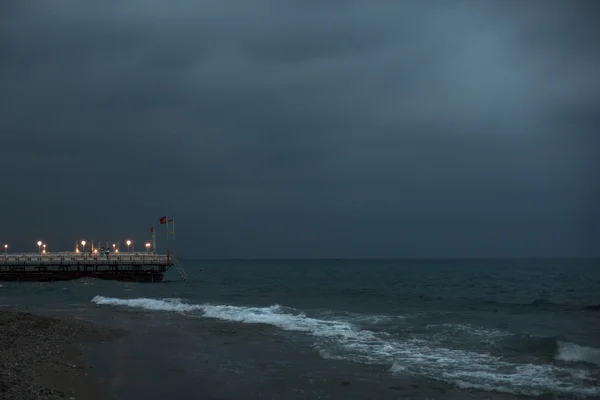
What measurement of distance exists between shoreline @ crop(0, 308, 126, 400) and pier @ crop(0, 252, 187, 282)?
4361 centimetres

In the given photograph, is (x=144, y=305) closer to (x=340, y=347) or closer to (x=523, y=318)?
(x=340, y=347)

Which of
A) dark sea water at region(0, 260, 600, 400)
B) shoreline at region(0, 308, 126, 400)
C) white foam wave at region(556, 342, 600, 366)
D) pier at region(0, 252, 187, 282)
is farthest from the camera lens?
pier at region(0, 252, 187, 282)

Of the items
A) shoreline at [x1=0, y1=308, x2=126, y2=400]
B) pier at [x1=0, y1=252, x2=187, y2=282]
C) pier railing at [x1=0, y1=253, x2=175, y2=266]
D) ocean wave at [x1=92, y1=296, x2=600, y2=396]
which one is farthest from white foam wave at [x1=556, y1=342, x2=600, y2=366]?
pier at [x1=0, y1=252, x2=187, y2=282]

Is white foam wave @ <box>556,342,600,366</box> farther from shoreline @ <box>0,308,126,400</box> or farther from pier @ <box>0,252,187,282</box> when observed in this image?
pier @ <box>0,252,187,282</box>

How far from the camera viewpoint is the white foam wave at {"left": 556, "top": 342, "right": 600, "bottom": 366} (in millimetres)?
19803

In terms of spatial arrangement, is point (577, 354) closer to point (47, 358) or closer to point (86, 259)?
point (47, 358)

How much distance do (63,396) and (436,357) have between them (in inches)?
553

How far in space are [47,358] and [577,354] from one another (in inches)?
828

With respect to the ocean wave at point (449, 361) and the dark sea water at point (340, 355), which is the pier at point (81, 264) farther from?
the ocean wave at point (449, 361)

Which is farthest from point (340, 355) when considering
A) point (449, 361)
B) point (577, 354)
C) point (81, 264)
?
point (81, 264)

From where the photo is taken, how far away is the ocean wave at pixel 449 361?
1559cm

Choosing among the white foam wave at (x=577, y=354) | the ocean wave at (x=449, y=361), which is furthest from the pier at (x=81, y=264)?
the white foam wave at (x=577, y=354)

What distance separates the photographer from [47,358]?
17281 mm

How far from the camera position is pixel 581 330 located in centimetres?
3002
